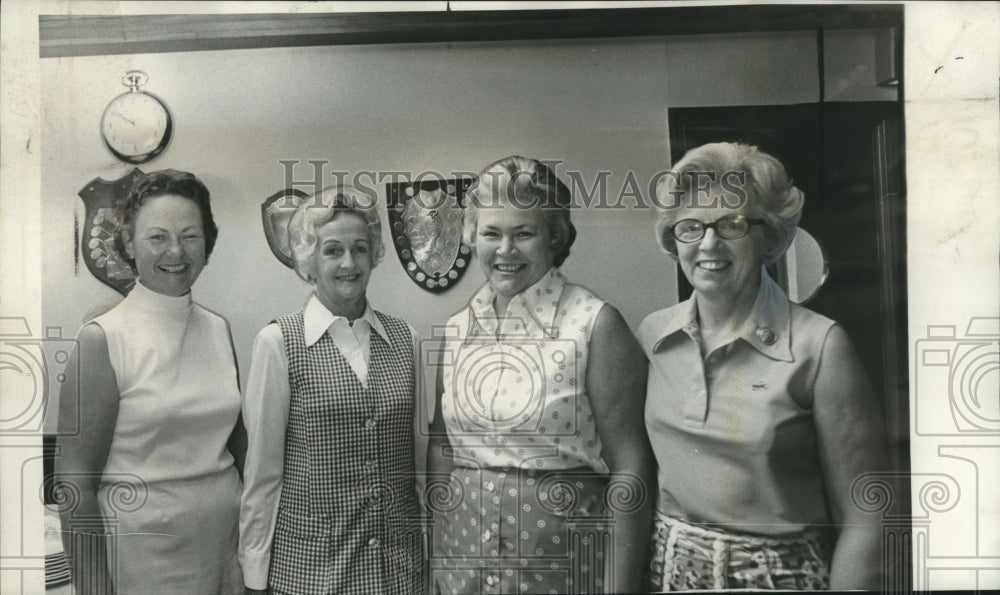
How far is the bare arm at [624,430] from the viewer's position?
9.49 ft

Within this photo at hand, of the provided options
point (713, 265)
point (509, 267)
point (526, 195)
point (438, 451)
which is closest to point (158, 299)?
point (438, 451)

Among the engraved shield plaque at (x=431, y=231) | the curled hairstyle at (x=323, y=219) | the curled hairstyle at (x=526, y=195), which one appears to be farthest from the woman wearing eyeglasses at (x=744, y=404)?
the curled hairstyle at (x=323, y=219)

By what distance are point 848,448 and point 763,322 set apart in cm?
52

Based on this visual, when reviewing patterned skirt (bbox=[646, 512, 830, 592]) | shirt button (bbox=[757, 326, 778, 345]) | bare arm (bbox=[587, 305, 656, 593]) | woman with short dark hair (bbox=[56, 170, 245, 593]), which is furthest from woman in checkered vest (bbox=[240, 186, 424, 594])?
shirt button (bbox=[757, 326, 778, 345])

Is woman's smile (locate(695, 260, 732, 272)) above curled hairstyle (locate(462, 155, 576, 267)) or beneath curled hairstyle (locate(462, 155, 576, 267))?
beneath

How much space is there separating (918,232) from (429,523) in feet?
6.42

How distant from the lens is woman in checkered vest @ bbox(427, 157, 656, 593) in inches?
114

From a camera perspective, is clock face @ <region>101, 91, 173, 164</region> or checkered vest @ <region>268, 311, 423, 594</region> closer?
checkered vest @ <region>268, 311, 423, 594</region>

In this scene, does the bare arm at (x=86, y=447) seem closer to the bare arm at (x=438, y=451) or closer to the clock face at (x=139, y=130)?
the clock face at (x=139, y=130)

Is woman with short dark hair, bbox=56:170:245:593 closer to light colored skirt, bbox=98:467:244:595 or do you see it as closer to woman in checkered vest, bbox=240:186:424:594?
light colored skirt, bbox=98:467:244:595

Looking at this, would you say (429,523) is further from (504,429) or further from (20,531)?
(20,531)

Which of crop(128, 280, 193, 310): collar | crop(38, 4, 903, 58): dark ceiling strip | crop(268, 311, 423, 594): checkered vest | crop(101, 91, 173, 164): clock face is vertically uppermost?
crop(38, 4, 903, 58): dark ceiling strip

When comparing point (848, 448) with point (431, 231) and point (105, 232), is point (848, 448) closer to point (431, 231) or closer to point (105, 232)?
point (431, 231)

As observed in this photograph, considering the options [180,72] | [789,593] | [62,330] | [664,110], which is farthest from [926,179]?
[62,330]
